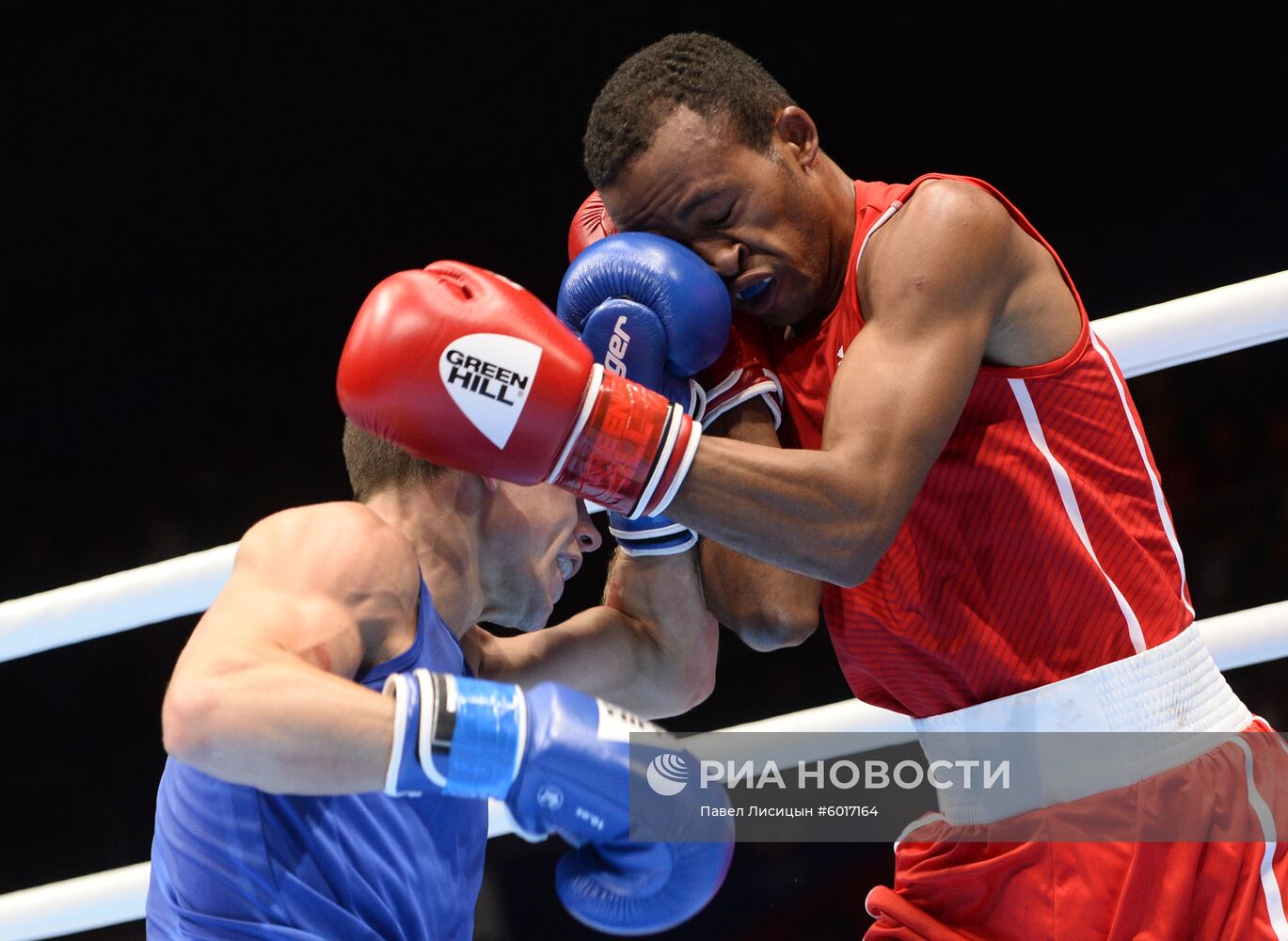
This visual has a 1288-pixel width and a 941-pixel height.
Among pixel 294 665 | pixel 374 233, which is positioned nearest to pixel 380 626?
pixel 294 665

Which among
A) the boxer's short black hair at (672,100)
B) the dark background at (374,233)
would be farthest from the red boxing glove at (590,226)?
the dark background at (374,233)

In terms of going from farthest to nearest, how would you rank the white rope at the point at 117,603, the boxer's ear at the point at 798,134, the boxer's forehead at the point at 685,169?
the white rope at the point at 117,603 → the boxer's ear at the point at 798,134 → the boxer's forehead at the point at 685,169

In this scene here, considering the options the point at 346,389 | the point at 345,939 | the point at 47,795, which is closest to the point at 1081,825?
the point at 345,939

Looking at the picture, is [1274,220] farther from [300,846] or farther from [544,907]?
[300,846]

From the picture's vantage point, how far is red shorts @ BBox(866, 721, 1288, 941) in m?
1.60

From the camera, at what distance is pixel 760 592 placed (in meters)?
2.04

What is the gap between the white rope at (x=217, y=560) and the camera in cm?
204

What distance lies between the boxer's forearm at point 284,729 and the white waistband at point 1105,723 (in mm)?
873

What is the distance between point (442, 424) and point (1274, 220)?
11.2ft

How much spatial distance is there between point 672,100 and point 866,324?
485 mm

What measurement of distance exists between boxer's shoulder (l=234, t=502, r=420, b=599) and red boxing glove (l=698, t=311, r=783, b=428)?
571 mm

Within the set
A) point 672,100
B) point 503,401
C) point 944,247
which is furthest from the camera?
point 672,100

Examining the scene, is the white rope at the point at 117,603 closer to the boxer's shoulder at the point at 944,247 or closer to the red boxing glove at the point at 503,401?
the red boxing glove at the point at 503,401

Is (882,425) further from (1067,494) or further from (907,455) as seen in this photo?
(1067,494)
